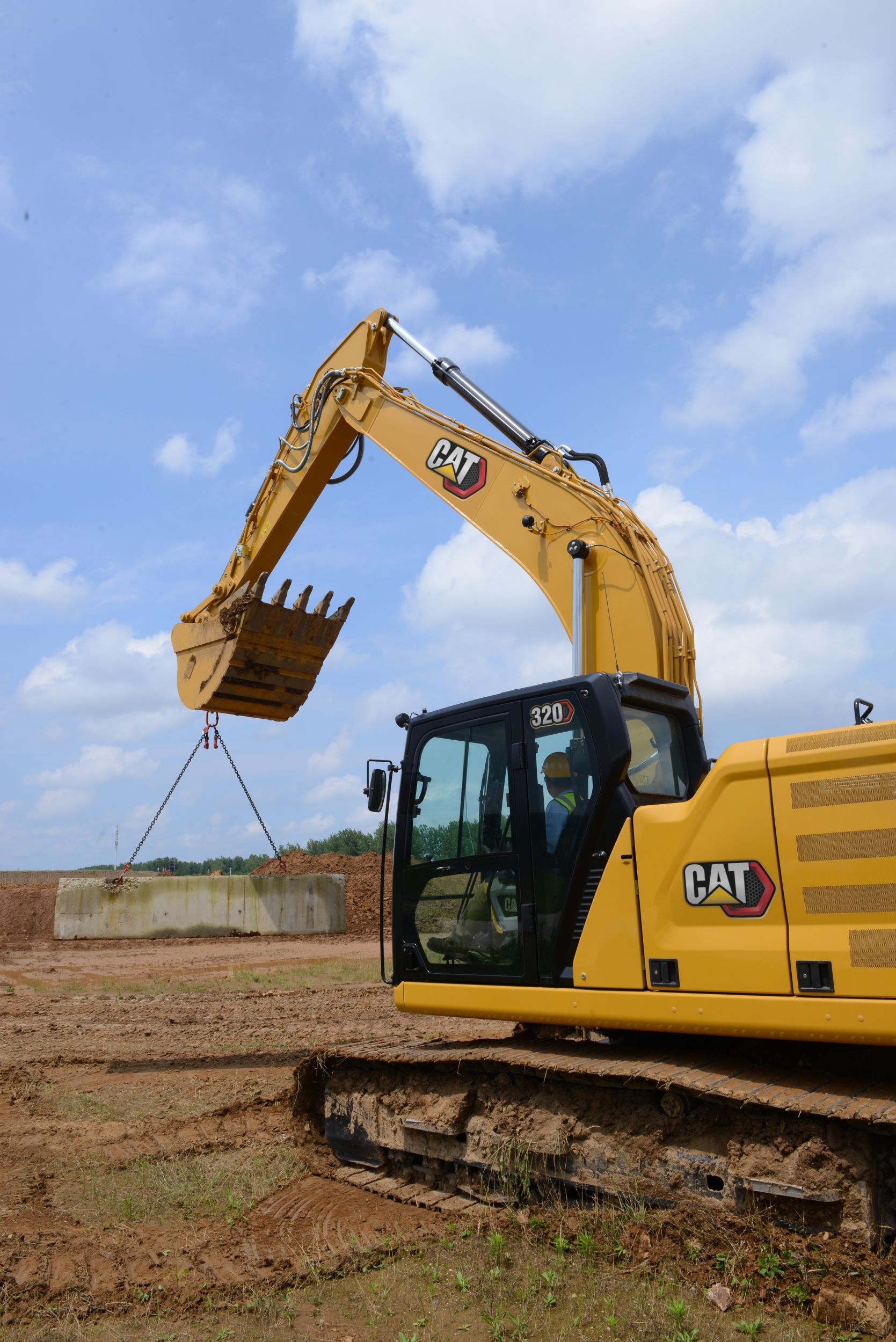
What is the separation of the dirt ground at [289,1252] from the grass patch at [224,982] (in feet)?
18.0

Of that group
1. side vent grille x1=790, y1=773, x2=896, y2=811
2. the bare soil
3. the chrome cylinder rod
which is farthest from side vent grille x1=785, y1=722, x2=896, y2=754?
the bare soil

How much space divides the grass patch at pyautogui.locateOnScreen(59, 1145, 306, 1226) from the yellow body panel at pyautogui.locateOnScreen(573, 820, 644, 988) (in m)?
2.22

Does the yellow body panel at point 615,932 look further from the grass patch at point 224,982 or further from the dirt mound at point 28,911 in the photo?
the dirt mound at point 28,911

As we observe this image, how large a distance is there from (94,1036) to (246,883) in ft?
33.0

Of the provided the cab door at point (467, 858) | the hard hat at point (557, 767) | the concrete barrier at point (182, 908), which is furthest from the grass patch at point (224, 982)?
the hard hat at point (557, 767)

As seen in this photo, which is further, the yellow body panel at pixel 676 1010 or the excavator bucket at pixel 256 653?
the excavator bucket at pixel 256 653

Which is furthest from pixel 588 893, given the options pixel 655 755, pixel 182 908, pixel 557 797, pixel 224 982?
pixel 182 908

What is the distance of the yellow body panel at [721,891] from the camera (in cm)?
410

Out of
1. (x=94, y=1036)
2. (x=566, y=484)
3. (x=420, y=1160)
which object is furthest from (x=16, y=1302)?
(x=94, y=1036)

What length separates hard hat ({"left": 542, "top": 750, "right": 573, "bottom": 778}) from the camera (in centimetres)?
490

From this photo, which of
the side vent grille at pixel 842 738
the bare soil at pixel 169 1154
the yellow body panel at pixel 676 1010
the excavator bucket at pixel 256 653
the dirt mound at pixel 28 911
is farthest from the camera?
the dirt mound at pixel 28 911

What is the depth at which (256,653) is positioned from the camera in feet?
34.4

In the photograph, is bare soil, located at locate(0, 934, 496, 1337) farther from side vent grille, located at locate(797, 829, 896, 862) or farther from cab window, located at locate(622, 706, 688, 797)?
side vent grille, located at locate(797, 829, 896, 862)

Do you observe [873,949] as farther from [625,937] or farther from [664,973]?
[625,937]
